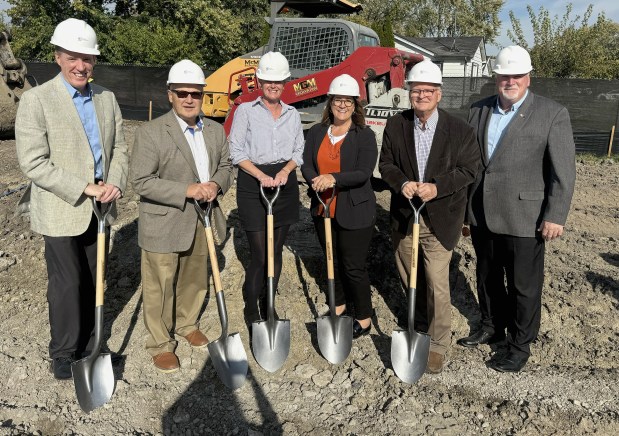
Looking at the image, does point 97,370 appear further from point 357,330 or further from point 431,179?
point 431,179

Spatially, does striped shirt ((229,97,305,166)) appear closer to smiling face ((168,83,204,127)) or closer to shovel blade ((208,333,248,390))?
smiling face ((168,83,204,127))

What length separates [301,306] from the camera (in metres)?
4.64

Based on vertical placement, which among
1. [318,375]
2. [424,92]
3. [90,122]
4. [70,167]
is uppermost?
[424,92]

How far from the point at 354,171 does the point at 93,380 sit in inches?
83.5

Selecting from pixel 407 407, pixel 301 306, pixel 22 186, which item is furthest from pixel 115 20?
pixel 407 407

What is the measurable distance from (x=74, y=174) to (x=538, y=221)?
2.93 meters

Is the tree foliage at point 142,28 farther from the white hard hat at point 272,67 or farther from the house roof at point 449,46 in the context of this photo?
the white hard hat at point 272,67

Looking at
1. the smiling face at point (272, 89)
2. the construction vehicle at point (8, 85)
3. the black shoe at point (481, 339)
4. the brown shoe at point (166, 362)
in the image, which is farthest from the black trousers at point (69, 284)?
the construction vehicle at point (8, 85)

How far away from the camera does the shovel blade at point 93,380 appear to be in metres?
3.25

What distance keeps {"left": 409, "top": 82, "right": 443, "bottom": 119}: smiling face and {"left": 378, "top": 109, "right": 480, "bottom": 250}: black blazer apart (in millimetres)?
136

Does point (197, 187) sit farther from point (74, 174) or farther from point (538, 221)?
point (538, 221)

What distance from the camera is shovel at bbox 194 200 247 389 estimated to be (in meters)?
3.54

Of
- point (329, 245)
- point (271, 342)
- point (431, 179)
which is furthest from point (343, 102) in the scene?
point (271, 342)

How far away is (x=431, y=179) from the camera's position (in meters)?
3.51
